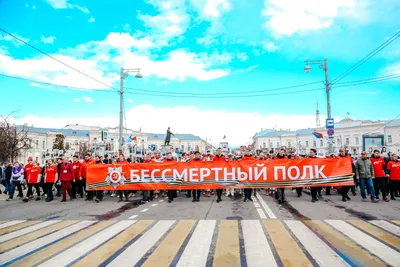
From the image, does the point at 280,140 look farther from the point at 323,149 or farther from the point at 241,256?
the point at 241,256

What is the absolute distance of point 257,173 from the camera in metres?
12.3

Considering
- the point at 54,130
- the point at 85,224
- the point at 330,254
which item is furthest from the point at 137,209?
the point at 54,130

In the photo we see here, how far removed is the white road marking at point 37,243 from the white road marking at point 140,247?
5.83 ft

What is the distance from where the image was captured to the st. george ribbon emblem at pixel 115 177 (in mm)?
12742

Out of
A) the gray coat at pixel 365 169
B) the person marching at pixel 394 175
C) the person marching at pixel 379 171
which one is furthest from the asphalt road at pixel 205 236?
the person marching at pixel 394 175

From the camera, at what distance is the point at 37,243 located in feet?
19.5

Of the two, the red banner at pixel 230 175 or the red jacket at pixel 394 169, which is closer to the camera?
the red jacket at pixel 394 169

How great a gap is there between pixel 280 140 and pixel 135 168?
110980mm

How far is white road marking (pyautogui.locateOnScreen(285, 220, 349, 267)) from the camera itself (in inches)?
183

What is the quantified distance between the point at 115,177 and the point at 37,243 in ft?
22.5

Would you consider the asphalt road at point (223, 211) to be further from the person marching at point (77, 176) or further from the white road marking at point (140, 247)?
the person marching at point (77, 176)

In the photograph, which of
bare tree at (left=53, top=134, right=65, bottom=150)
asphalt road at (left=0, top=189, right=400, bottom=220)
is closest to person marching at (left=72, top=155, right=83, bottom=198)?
asphalt road at (left=0, top=189, right=400, bottom=220)

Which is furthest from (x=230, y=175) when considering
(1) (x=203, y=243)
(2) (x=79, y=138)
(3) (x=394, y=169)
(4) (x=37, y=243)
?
(2) (x=79, y=138)

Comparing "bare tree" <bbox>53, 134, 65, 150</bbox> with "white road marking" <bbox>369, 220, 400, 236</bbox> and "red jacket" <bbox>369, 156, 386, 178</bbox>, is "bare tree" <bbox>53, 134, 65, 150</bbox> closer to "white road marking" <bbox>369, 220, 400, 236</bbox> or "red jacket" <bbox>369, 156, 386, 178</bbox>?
"red jacket" <bbox>369, 156, 386, 178</bbox>
